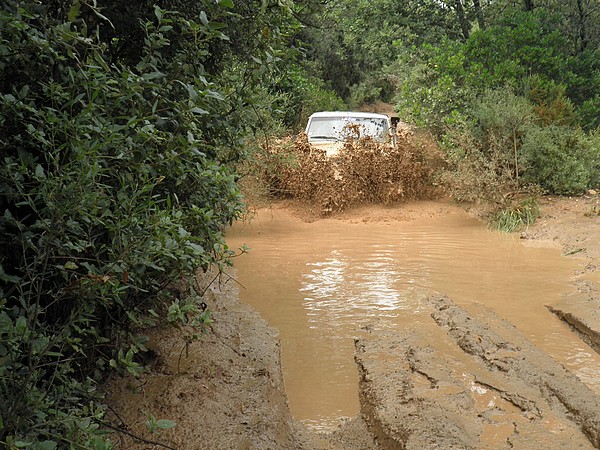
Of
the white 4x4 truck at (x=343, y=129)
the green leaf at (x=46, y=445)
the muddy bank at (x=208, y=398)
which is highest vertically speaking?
the white 4x4 truck at (x=343, y=129)

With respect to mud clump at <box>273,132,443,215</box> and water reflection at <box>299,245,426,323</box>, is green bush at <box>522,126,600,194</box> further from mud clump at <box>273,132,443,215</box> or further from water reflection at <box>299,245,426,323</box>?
water reflection at <box>299,245,426,323</box>

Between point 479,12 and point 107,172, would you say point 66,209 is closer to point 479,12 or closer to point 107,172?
point 107,172

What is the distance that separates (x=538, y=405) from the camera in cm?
416

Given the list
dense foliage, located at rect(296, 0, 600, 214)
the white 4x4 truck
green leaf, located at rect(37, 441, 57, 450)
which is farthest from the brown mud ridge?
the white 4x4 truck

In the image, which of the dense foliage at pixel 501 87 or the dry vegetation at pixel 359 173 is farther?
the dry vegetation at pixel 359 173

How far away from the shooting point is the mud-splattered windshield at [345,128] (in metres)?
12.6

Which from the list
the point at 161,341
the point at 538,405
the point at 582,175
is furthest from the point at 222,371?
the point at 582,175

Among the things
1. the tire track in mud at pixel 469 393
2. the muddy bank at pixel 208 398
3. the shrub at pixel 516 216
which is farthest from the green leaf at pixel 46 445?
the shrub at pixel 516 216

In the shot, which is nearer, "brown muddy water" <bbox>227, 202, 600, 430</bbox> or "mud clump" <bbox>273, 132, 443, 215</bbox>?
"brown muddy water" <bbox>227, 202, 600, 430</bbox>

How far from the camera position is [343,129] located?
41.5 feet

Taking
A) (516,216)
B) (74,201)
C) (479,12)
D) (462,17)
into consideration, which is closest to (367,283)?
(516,216)

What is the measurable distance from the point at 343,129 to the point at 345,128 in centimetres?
5

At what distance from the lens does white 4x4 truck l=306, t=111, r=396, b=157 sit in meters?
12.6

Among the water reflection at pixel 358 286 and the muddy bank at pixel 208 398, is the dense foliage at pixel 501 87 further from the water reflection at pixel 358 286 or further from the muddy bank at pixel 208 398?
the muddy bank at pixel 208 398
